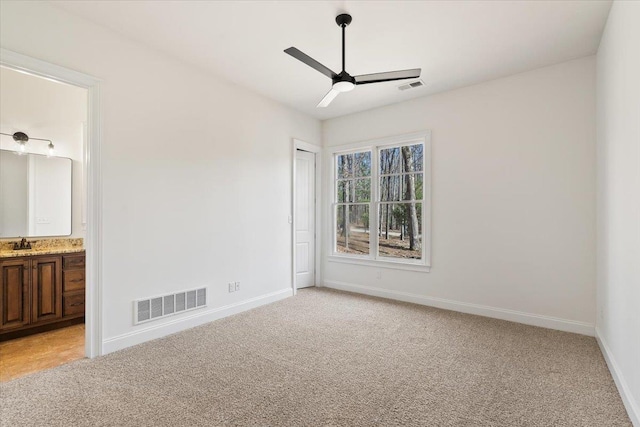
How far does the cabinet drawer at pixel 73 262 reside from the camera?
364cm

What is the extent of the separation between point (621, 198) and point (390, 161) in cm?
293

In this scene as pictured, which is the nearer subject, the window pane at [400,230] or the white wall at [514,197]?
the white wall at [514,197]

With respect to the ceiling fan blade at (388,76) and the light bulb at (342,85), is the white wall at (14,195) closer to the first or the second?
the light bulb at (342,85)

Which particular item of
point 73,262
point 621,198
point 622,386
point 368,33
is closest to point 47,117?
point 73,262

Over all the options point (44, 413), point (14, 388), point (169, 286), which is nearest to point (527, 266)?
point (169, 286)

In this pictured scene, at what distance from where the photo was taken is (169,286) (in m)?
3.38

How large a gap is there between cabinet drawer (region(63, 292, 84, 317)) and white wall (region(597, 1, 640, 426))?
16.8 feet

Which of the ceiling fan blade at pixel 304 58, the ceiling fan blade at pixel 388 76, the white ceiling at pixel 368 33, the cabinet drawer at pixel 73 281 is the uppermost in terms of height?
the white ceiling at pixel 368 33

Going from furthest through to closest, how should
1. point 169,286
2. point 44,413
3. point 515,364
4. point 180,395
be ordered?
point 169,286 < point 515,364 < point 180,395 < point 44,413

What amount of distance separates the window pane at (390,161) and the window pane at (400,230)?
541 millimetres

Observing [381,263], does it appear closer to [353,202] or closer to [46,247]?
[353,202]

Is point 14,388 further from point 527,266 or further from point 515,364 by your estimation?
point 527,266

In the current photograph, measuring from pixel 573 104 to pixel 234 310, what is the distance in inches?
182

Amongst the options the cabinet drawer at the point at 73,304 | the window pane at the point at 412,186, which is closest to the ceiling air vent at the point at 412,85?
the window pane at the point at 412,186
